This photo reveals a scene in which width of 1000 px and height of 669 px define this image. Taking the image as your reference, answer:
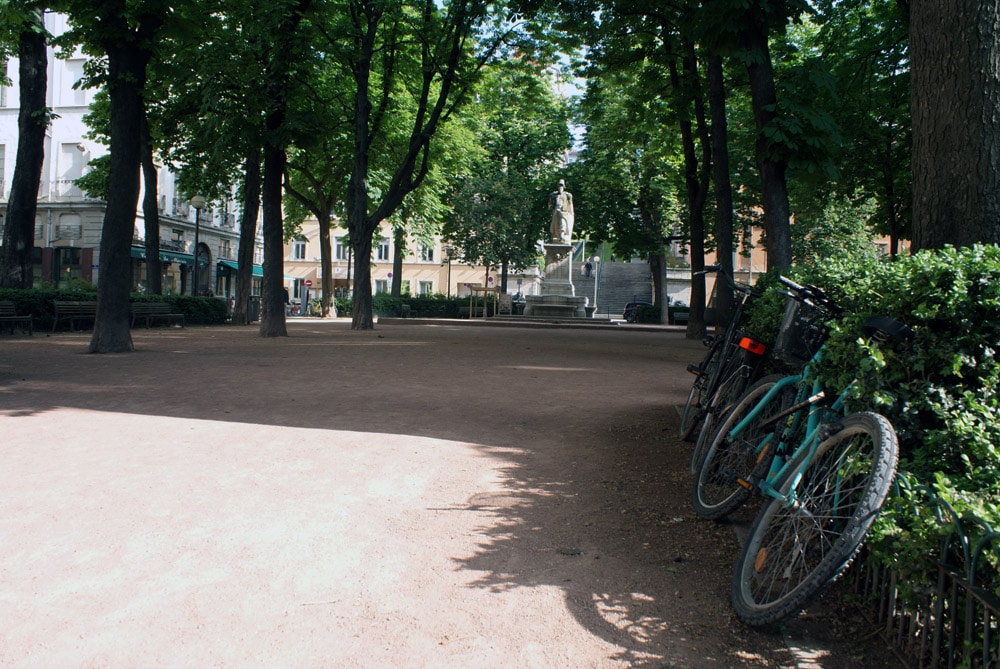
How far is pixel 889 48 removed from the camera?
16.1 m

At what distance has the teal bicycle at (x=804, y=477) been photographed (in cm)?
292

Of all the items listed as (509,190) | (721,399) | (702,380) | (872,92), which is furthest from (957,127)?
(509,190)

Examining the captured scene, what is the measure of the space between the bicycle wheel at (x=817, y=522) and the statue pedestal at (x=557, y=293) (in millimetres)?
34578

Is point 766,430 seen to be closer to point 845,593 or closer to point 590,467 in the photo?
point 845,593

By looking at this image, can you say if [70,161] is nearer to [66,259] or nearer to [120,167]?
[66,259]

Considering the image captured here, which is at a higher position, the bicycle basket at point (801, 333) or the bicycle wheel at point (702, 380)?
the bicycle basket at point (801, 333)

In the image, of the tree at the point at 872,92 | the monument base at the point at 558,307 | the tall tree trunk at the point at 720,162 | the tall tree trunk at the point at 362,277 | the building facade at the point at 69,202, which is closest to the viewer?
the tree at the point at 872,92

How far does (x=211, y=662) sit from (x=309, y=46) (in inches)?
747

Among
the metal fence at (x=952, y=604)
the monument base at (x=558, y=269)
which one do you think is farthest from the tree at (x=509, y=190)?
the metal fence at (x=952, y=604)

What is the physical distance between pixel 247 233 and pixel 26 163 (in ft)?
24.6

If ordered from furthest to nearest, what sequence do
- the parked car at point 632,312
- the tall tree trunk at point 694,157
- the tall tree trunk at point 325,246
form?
the parked car at point 632,312
the tall tree trunk at point 325,246
the tall tree trunk at point 694,157

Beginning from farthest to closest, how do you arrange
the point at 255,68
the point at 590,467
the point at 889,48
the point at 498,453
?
the point at 255,68 < the point at 889,48 < the point at 498,453 < the point at 590,467

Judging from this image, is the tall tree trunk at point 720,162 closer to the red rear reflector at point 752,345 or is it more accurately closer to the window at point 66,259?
the red rear reflector at point 752,345

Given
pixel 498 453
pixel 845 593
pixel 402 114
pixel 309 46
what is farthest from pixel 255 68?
pixel 845 593
